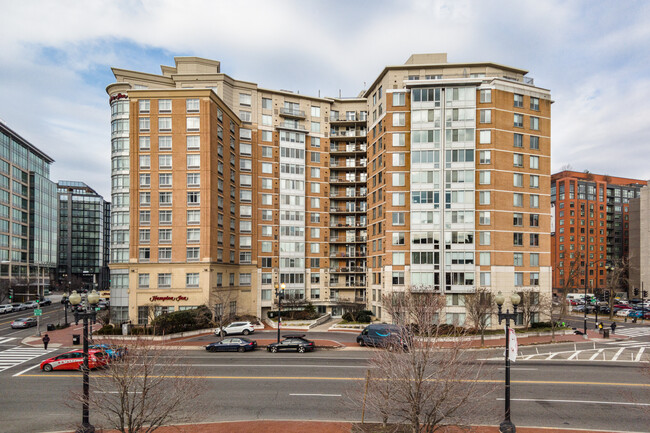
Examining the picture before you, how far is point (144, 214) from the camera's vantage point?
50.3 m

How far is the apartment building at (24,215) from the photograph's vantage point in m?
86.2

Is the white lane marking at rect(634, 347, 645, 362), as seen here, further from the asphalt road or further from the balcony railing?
the balcony railing

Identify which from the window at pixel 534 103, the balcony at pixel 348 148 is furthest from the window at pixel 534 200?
the balcony at pixel 348 148

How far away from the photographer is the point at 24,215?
3755 inches

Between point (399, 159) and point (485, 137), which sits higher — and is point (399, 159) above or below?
below

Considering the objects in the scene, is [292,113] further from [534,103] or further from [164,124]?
[534,103]

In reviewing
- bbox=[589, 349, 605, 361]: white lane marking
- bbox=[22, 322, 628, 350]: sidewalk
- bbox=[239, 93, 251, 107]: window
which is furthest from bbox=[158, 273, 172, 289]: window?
bbox=[589, 349, 605, 361]: white lane marking

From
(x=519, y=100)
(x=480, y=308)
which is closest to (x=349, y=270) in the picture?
(x=480, y=308)

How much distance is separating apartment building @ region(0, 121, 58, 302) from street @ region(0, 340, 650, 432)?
71825 mm

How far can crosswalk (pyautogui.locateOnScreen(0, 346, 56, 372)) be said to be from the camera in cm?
2962

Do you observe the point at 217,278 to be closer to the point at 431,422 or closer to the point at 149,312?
the point at 149,312

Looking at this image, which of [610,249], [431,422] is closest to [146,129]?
[431,422]

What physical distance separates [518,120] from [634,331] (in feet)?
100

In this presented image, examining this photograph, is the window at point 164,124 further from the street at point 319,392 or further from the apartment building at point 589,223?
the apartment building at point 589,223
